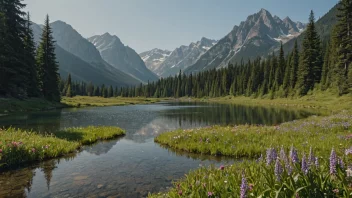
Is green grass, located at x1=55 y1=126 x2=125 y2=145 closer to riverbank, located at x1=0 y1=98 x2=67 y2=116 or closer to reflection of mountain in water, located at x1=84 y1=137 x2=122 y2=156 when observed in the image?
reflection of mountain in water, located at x1=84 y1=137 x2=122 y2=156

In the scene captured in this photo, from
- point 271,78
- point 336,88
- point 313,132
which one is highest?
point 271,78

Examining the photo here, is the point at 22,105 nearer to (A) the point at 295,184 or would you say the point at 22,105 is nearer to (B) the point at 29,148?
(B) the point at 29,148

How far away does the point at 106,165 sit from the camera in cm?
1363

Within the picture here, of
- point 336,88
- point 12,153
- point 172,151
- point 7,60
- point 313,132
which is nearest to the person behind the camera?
point 12,153

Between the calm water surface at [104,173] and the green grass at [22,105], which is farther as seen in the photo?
the green grass at [22,105]

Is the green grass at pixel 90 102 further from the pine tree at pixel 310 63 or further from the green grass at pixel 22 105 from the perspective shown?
the pine tree at pixel 310 63

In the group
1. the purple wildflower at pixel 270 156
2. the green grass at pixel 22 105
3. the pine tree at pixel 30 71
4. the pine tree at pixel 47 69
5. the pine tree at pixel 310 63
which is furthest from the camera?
the pine tree at pixel 310 63

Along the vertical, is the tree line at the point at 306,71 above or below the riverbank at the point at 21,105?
above

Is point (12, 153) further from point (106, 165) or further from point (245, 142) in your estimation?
point (245, 142)

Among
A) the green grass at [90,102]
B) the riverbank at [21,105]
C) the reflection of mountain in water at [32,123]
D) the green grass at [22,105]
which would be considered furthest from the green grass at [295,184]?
the green grass at [90,102]

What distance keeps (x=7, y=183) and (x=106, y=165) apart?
4.60 m

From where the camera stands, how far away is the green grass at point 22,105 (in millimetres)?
42419

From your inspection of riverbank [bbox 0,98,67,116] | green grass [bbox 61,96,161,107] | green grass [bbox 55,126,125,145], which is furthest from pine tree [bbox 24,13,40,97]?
green grass [bbox 55,126,125,145]

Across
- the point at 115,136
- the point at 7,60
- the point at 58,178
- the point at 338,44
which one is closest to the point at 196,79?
the point at 338,44
